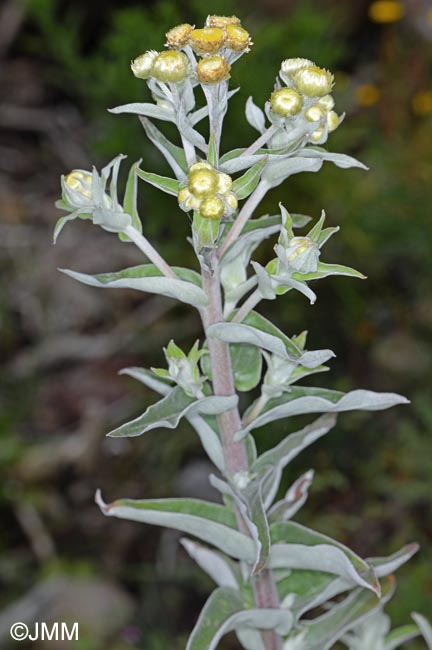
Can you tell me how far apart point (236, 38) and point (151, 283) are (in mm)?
294

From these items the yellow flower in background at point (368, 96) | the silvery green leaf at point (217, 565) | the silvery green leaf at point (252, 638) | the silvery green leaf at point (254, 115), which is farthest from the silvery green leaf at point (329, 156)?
the yellow flower in background at point (368, 96)

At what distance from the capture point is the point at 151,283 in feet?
3.26

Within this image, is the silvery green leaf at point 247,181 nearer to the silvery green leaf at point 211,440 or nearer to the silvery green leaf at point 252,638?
the silvery green leaf at point 211,440

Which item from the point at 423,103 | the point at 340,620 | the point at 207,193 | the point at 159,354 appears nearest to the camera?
the point at 207,193

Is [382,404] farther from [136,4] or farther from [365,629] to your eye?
[136,4]

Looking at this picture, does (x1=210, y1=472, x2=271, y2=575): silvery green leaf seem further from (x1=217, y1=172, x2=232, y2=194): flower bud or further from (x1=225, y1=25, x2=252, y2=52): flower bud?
(x1=225, y1=25, x2=252, y2=52): flower bud

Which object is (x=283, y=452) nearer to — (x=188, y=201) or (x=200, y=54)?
(x=188, y=201)

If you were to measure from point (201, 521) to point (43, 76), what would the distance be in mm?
3743

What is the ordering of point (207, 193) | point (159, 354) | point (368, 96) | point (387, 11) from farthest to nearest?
point (387, 11), point (368, 96), point (159, 354), point (207, 193)

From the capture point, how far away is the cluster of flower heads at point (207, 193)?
0.88 m

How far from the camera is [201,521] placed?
3.67 feet

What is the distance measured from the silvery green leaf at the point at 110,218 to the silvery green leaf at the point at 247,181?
0.15 meters

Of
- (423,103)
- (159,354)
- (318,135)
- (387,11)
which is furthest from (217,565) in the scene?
(387,11)

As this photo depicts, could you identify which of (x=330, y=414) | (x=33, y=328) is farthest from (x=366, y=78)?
(x=330, y=414)
